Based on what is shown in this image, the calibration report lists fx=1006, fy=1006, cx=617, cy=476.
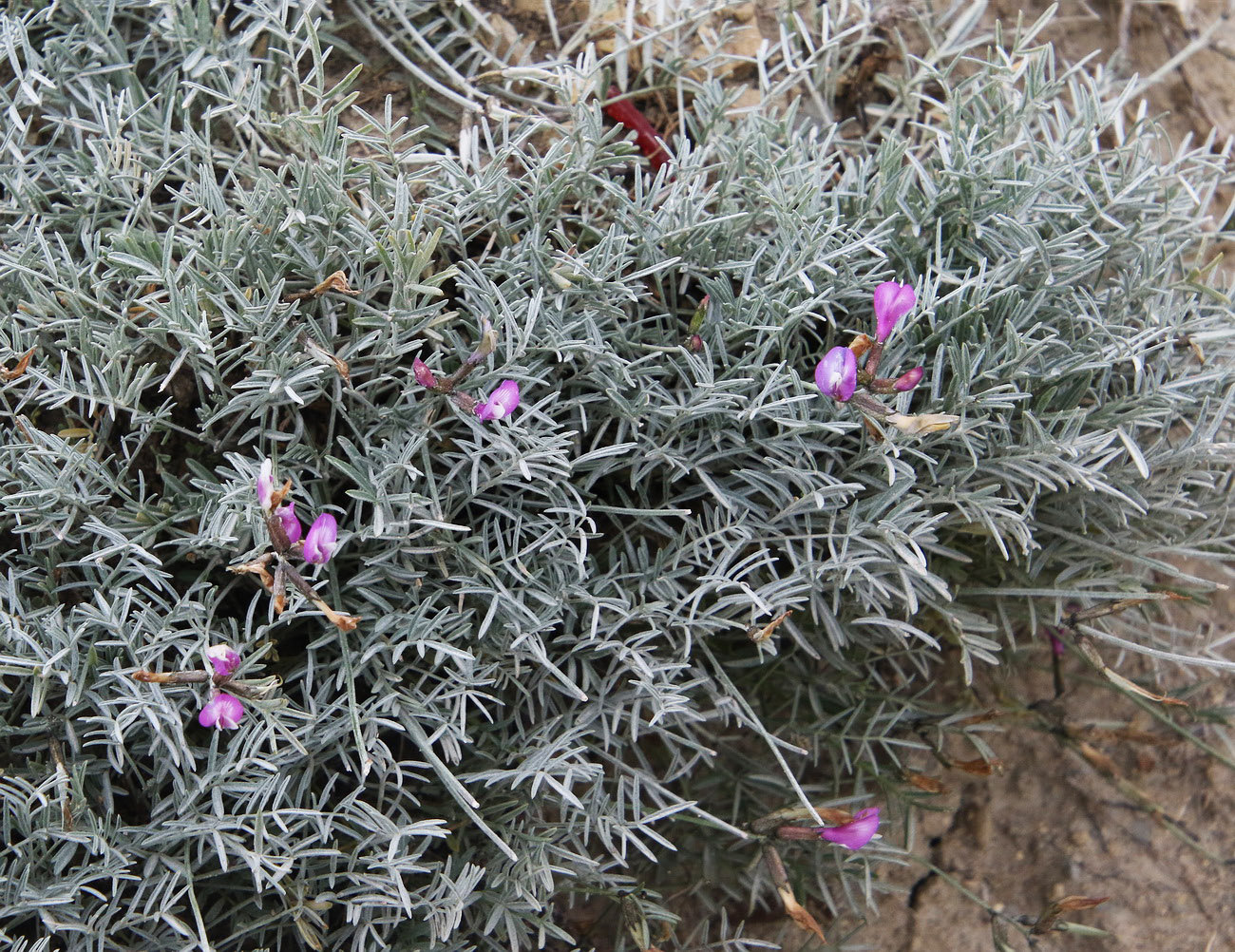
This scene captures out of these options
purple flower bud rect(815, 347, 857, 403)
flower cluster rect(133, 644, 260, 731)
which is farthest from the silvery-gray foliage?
purple flower bud rect(815, 347, 857, 403)

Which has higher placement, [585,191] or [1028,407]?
[585,191]

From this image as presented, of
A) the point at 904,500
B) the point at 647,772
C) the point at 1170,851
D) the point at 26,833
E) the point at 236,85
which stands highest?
the point at 236,85

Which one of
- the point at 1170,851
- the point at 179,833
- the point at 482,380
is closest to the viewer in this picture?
the point at 179,833

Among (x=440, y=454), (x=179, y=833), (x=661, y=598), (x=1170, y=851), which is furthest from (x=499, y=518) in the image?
(x=1170, y=851)

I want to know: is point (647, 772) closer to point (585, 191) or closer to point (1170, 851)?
point (585, 191)

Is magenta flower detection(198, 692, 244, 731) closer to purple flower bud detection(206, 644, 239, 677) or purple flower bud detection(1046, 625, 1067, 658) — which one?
purple flower bud detection(206, 644, 239, 677)
